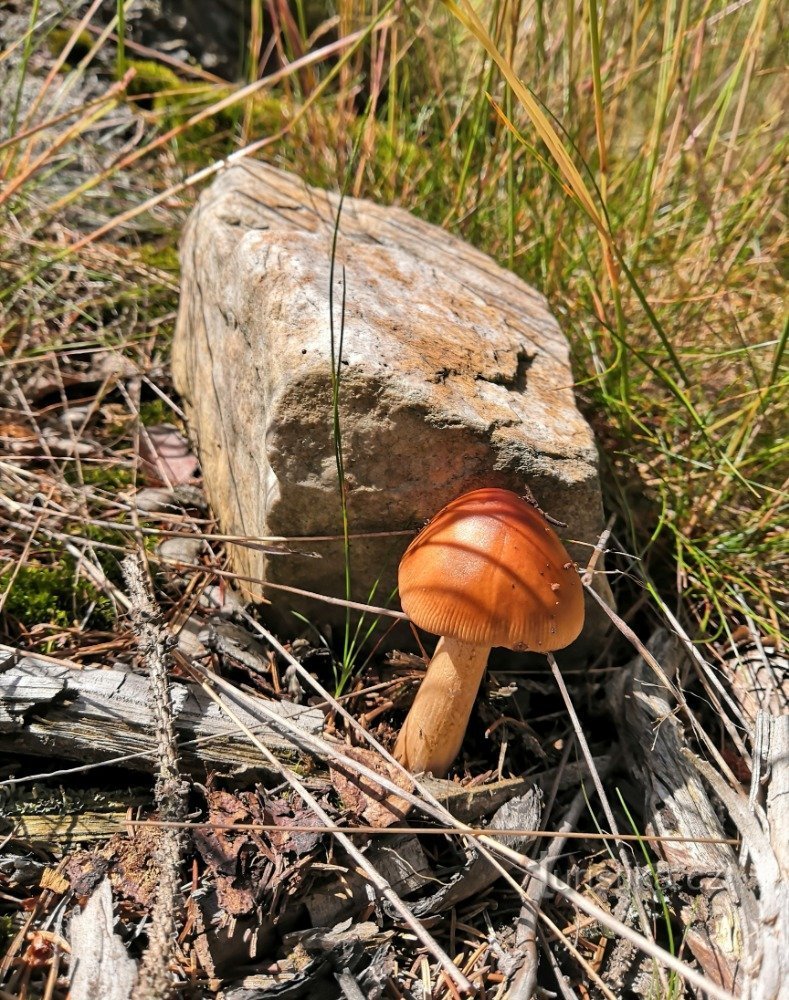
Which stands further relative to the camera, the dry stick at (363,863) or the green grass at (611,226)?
the green grass at (611,226)

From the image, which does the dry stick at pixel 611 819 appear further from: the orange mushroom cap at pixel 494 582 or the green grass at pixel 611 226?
the green grass at pixel 611 226

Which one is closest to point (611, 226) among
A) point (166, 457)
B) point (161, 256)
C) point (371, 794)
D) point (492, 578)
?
point (492, 578)

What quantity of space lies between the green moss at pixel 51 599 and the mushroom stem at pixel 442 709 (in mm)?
886

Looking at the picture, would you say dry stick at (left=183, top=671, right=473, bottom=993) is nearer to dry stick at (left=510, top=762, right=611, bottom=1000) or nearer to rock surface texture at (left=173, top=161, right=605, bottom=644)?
dry stick at (left=510, top=762, right=611, bottom=1000)

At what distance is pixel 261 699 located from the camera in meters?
1.97

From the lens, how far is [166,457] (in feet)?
8.71

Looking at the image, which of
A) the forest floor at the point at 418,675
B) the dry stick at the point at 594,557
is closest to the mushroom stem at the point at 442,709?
the forest floor at the point at 418,675

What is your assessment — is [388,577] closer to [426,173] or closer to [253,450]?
[253,450]

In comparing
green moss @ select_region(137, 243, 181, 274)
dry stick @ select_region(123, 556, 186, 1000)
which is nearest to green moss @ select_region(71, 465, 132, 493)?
dry stick @ select_region(123, 556, 186, 1000)

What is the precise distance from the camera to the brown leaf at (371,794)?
5.85 feet

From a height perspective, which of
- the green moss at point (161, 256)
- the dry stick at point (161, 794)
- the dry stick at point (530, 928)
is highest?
the green moss at point (161, 256)

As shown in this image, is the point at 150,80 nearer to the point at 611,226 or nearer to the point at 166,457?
the point at 166,457

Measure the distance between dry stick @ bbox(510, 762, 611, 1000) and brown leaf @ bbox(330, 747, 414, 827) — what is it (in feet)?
1.11

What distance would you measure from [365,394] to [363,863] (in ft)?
3.30
